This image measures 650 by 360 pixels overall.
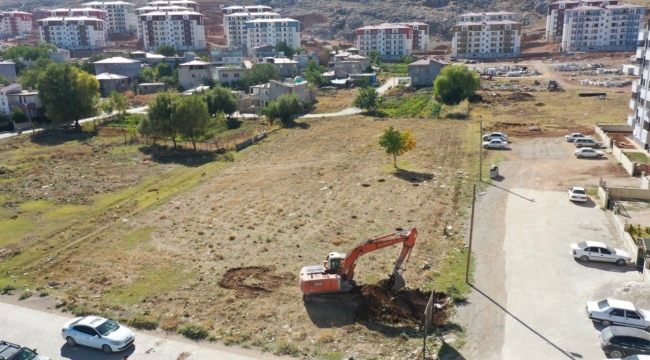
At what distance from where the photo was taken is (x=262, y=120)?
60156 millimetres

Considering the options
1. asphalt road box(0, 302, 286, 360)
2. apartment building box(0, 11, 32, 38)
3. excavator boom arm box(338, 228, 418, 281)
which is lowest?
asphalt road box(0, 302, 286, 360)

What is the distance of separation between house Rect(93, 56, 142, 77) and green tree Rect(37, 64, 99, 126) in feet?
106

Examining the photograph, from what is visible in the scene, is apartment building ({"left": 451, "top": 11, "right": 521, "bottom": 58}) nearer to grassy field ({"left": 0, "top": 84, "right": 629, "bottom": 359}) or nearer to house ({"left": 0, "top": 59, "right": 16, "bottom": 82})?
→ grassy field ({"left": 0, "top": 84, "right": 629, "bottom": 359})

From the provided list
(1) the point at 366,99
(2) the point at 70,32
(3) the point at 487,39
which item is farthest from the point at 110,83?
(3) the point at 487,39

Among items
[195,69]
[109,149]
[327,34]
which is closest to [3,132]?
[109,149]

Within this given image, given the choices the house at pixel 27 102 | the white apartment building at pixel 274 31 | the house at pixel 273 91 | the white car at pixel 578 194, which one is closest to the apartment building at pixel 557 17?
the white apartment building at pixel 274 31

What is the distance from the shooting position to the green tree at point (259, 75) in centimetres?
7856

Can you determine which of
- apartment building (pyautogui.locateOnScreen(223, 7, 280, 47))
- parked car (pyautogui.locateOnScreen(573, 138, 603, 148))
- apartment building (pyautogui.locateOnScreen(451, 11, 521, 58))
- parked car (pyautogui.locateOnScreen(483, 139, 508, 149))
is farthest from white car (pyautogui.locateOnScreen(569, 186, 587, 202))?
apartment building (pyautogui.locateOnScreen(223, 7, 280, 47))

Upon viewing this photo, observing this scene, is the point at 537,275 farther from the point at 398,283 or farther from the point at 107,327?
the point at 107,327

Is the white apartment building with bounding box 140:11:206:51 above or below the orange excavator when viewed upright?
above

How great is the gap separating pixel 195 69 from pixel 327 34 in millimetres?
83641

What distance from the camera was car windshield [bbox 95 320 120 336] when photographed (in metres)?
16.0

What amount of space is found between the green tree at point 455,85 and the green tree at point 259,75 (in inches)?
1030

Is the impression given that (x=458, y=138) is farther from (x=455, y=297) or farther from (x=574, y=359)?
(x=574, y=359)
